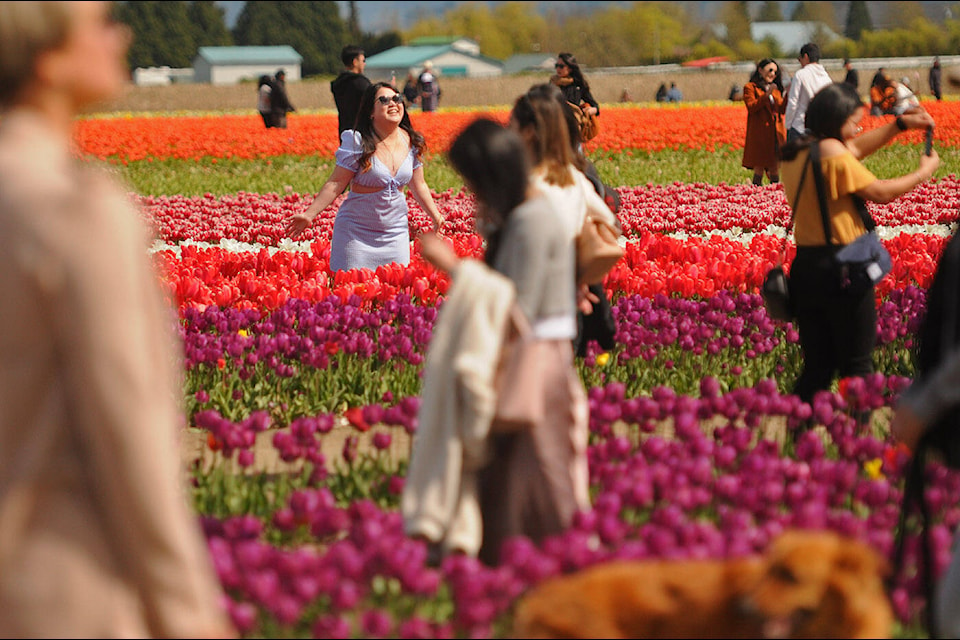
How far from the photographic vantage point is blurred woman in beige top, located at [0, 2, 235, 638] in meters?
2.24

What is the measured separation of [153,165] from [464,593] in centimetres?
2144

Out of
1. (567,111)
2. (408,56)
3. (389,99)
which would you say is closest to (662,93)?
(389,99)

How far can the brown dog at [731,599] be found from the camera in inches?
111

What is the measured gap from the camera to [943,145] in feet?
80.5

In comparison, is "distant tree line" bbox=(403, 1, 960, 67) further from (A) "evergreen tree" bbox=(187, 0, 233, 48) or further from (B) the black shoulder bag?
(B) the black shoulder bag

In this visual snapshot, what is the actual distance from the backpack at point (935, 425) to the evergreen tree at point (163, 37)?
125028mm

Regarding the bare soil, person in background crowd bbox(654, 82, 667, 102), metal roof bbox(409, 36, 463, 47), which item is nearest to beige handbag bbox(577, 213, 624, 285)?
the bare soil

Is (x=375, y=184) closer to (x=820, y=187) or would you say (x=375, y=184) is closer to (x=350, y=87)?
(x=820, y=187)

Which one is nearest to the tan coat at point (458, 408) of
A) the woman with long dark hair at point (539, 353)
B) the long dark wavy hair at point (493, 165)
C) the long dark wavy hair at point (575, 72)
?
the woman with long dark hair at point (539, 353)

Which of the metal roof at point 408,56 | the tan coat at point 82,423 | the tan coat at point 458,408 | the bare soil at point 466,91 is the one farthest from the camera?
the metal roof at point 408,56

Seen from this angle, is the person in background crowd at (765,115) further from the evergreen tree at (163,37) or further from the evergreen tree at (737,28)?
the evergreen tree at (737,28)

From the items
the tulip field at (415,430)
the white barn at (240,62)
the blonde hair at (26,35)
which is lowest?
the tulip field at (415,430)

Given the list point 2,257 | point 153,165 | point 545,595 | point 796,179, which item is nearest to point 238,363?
point 796,179

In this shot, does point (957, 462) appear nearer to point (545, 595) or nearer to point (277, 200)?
point (545, 595)
